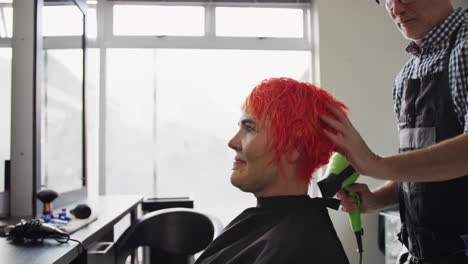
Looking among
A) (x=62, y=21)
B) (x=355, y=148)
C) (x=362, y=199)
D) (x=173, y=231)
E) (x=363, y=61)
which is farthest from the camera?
(x=363, y=61)

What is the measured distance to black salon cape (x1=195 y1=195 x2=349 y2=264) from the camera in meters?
0.94

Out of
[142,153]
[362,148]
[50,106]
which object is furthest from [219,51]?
[362,148]

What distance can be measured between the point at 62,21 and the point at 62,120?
0.53 metres

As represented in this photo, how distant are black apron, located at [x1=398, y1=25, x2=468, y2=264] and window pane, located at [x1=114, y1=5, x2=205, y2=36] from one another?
2.77 m

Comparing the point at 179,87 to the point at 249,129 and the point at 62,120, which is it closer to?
the point at 62,120

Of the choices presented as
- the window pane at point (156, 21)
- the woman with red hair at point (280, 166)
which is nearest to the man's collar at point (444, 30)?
the woman with red hair at point (280, 166)

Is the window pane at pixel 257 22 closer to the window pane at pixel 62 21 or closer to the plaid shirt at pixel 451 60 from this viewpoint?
the window pane at pixel 62 21

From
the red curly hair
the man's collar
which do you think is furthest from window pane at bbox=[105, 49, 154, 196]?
the man's collar

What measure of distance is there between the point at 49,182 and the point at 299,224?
1.30 m

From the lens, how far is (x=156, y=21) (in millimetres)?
3609

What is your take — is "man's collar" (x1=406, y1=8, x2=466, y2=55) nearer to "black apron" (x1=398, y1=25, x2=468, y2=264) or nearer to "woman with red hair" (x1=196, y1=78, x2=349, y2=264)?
"black apron" (x1=398, y1=25, x2=468, y2=264)

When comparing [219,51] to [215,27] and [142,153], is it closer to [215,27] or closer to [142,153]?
[215,27]

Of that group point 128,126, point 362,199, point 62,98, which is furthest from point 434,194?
point 128,126

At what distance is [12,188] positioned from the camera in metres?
1.55
